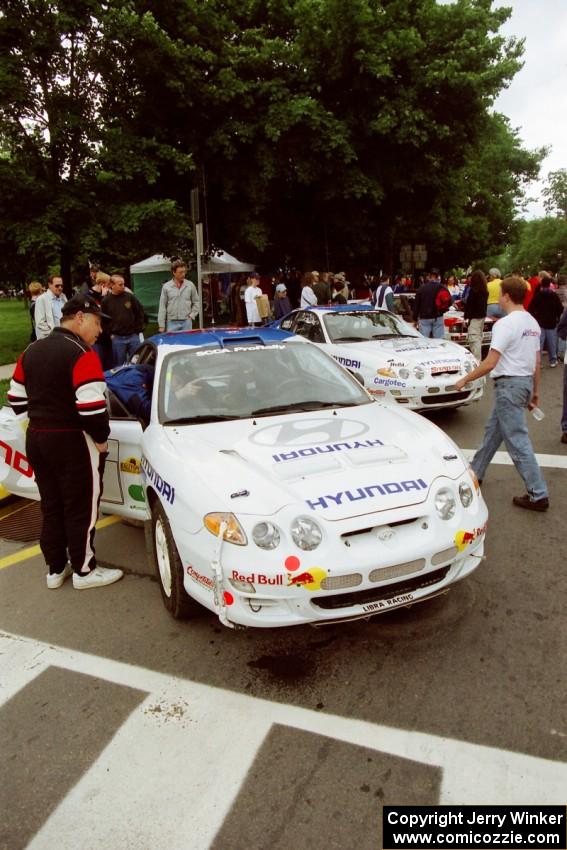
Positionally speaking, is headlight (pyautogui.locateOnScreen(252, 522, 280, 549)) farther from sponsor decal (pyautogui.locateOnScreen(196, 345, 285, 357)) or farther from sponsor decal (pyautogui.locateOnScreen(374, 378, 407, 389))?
sponsor decal (pyautogui.locateOnScreen(374, 378, 407, 389))

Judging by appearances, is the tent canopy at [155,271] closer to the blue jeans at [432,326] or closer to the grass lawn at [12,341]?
the grass lawn at [12,341]

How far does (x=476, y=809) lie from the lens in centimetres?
219

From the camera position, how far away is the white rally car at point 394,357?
7367 millimetres

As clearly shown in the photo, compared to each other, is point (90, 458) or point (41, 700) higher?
point (90, 458)

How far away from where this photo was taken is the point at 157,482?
3.56m

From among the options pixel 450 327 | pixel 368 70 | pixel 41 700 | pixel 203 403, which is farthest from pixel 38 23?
pixel 41 700

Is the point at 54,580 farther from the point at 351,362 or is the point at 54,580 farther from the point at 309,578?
the point at 351,362

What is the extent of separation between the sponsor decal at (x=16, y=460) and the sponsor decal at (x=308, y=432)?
234 cm

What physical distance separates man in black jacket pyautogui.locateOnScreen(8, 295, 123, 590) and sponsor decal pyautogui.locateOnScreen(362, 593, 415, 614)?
1.91m

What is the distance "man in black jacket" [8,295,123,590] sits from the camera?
365cm

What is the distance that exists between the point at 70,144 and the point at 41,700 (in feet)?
48.3

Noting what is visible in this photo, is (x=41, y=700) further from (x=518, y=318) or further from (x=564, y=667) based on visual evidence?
(x=518, y=318)

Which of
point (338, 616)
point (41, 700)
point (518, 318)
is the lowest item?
point (41, 700)

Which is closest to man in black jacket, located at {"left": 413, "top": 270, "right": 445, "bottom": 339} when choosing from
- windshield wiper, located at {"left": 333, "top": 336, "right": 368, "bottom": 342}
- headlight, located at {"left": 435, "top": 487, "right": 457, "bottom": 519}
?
windshield wiper, located at {"left": 333, "top": 336, "right": 368, "bottom": 342}
